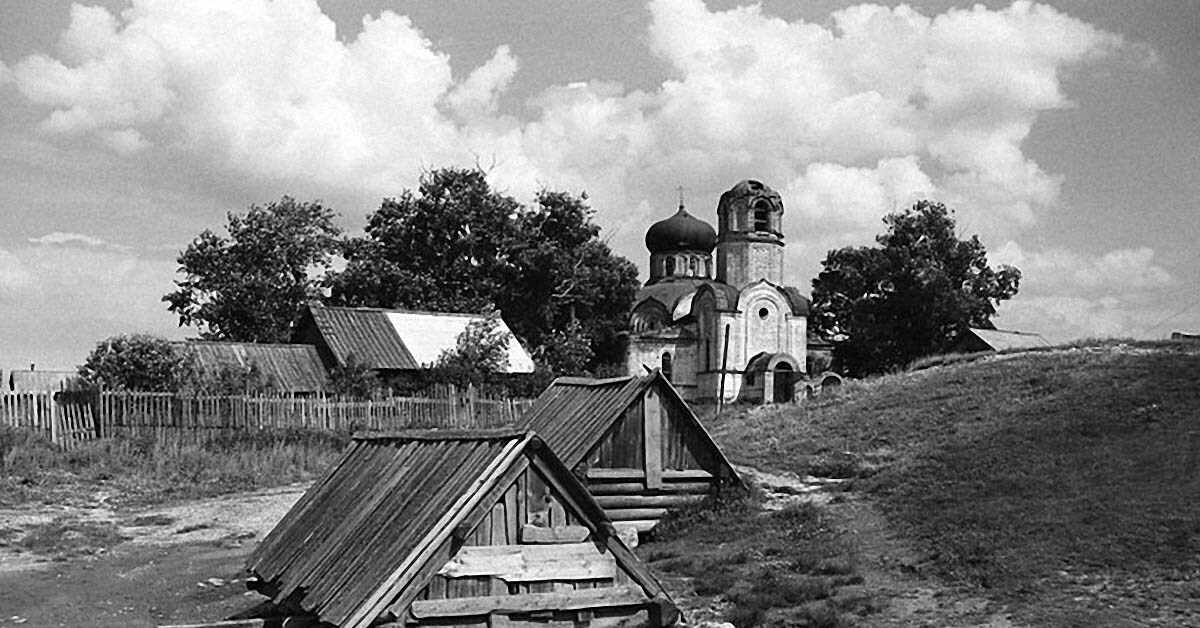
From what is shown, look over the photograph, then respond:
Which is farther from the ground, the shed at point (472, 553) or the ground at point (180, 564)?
the shed at point (472, 553)

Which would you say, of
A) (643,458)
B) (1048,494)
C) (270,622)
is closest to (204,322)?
(643,458)

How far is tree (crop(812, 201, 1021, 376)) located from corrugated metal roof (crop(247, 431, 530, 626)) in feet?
154

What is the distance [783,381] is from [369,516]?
147 feet

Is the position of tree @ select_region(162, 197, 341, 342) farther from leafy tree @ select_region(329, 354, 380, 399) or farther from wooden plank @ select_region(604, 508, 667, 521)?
wooden plank @ select_region(604, 508, 667, 521)

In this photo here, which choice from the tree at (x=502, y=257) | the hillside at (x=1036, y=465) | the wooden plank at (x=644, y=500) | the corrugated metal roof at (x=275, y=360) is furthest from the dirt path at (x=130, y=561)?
the tree at (x=502, y=257)

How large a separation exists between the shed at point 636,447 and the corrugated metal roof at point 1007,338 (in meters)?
32.0

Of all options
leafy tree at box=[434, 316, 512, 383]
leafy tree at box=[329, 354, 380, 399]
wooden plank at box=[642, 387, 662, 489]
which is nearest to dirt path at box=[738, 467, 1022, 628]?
wooden plank at box=[642, 387, 662, 489]

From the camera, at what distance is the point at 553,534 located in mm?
9805

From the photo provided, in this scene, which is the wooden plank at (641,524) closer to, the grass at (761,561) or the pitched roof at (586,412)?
the grass at (761,561)

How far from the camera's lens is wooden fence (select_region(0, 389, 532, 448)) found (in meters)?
25.6

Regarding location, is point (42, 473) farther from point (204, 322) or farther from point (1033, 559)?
point (204, 322)

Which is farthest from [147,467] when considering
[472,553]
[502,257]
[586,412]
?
[502,257]

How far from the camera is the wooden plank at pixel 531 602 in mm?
9234

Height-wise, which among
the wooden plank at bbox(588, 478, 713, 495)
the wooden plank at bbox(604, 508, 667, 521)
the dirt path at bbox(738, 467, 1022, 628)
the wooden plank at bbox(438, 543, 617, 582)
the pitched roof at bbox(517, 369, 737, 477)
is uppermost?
the pitched roof at bbox(517, 369, 737, 477)
